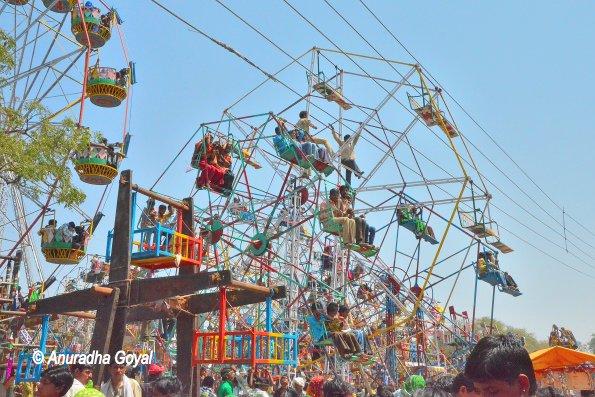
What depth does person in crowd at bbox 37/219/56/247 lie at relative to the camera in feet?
42.4

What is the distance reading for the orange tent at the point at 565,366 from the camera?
15273mm

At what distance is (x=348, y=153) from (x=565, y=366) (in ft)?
26.6

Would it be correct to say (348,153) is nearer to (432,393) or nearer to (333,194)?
(333,194)

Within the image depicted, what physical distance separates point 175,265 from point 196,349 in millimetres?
1275

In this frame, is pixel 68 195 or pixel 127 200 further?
pixel 68 195

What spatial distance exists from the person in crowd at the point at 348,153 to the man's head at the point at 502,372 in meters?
13.5

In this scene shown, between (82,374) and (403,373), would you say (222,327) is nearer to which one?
(82,374)

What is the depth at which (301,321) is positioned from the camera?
64.1ft

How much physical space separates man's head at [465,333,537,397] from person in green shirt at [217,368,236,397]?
6.45 meters

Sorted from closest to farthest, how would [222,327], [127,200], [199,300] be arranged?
[222,327] < [127,200] < [199,300]

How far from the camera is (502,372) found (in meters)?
2.21

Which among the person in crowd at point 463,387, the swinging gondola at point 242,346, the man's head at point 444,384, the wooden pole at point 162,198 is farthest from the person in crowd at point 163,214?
the person in crowd at point 463,387

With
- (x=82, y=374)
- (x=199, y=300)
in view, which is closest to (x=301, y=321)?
(x=199, y=300)

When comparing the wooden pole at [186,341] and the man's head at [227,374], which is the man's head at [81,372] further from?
the man's head at [227,374]
